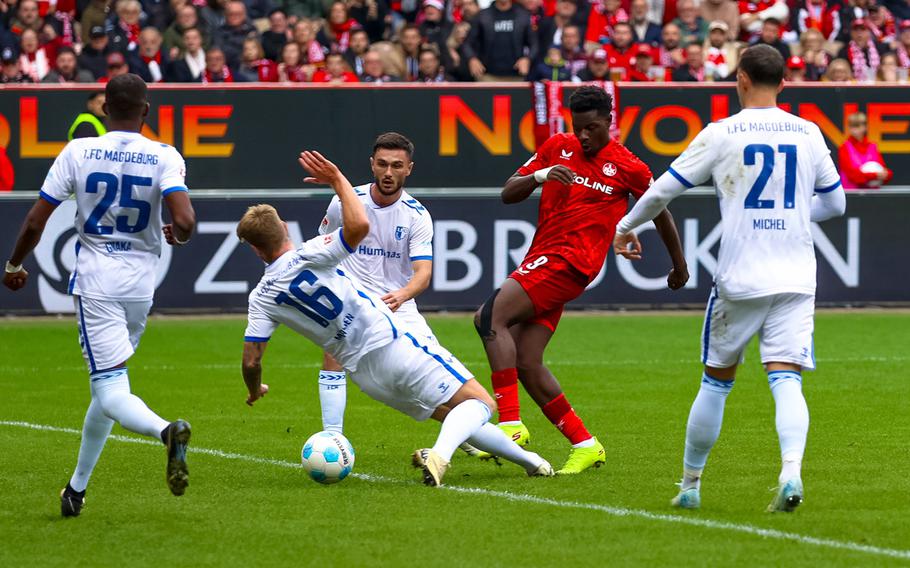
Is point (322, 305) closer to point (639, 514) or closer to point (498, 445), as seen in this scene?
point (498, 445)

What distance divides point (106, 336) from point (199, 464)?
1971mm

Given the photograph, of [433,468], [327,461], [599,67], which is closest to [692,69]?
[599,67]

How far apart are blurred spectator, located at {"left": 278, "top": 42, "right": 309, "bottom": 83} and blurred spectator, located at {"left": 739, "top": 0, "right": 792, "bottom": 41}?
6.28 m

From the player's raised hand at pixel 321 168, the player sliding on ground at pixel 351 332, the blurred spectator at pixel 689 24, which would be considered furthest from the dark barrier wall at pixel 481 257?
the player's raised hand at pixel 321 168

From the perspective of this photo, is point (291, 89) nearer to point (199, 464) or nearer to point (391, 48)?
point (391, 48)

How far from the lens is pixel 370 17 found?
22828 millimetres

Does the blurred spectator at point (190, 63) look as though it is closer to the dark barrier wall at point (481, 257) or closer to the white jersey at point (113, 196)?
the dark barrier wall at point (481, 257)

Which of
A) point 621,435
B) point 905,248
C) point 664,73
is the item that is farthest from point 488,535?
point 664,73

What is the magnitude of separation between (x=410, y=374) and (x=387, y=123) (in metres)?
12.0

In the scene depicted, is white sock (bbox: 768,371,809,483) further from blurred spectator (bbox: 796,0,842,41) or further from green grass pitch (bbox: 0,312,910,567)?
blurred spectator (bbox: 796,0,842,41)

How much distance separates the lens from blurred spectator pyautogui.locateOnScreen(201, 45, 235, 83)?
Answer: 20578mm

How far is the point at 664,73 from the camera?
838 inches

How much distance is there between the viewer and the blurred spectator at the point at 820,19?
2303 centimetres

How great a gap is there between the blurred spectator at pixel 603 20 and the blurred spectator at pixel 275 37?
13.7ft
